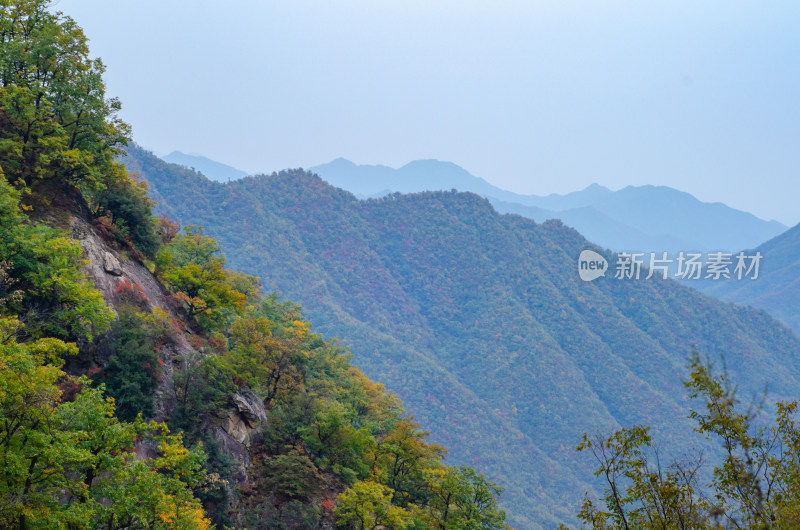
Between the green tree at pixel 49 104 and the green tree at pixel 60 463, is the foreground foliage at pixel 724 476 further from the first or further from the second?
the green tree at pixel 49 104

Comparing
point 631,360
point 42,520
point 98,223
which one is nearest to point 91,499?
point 42,520

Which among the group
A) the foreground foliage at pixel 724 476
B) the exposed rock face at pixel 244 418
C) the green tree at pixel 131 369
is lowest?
the exposed rock face at pixel 244 418

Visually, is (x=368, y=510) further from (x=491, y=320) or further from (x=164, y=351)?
(x=491, y=320)

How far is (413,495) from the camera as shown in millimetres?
30828

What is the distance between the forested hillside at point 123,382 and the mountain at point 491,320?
71.5m

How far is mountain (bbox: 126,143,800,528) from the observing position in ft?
382

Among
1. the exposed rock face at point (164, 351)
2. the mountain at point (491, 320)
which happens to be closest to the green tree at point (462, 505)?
the exposed rock face at point (164, 351)

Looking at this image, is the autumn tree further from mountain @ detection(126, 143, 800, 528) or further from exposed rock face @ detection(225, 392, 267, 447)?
mountain @ detection(126, 143, 800, 528)

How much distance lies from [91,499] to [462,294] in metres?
162

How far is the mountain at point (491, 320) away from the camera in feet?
382

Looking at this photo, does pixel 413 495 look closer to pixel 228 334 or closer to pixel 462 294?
pixel 228 334

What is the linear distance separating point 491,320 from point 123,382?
140 meters

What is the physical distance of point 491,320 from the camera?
508 feet

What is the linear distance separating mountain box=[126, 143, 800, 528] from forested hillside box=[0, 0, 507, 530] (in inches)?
2816
